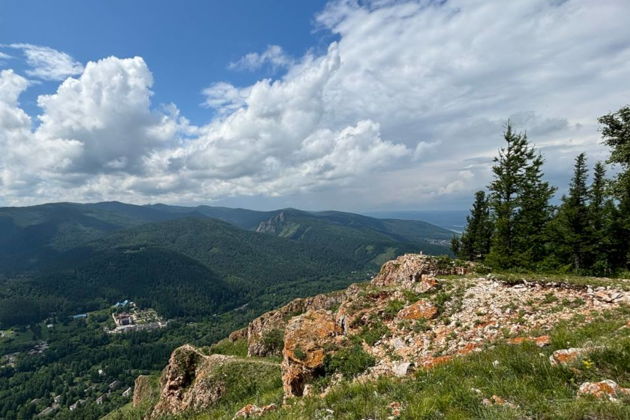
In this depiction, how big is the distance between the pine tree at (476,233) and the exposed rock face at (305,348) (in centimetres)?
4100

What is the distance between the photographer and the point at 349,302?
23.0 meters

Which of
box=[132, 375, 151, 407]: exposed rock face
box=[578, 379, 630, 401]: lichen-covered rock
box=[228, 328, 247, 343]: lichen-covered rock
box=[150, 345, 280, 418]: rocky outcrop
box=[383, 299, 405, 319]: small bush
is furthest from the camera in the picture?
box=[228, 328, 247, 343]: lichen-covered rock

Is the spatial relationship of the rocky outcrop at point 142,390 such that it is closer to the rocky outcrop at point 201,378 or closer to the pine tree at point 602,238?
the rocky outcrop at point 201,378

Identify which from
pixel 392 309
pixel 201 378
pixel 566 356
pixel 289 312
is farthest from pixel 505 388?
pixel 289 312

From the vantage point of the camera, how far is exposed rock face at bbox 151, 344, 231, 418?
81.5 feet

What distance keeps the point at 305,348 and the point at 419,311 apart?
763 centimetres

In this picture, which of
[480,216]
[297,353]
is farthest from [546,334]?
[480,216]

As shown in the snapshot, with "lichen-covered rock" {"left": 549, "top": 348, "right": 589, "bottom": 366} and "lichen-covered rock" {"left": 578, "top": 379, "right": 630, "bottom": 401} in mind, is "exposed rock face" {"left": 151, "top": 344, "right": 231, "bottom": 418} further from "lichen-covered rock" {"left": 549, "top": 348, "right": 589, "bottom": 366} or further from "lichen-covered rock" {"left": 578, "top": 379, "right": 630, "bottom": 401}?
"lichen-covered rock" {"left": 578, "top": 379, "right": 630, "bottom": 401}

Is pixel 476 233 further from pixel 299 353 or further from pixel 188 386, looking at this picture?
pixel 188 386

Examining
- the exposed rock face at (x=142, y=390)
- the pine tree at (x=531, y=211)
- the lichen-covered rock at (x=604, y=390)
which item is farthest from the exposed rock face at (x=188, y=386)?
the pine tree at (x=531, y=211)

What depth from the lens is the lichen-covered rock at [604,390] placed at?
242 inches

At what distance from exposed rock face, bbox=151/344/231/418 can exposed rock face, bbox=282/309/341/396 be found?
1006 cm

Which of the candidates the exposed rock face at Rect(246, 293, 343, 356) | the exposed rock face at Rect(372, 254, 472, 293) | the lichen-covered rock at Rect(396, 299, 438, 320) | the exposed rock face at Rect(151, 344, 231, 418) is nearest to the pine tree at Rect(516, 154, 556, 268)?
the exposed rock face at Rect(372, 254, 472, 293)

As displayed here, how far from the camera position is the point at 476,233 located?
55.1m
